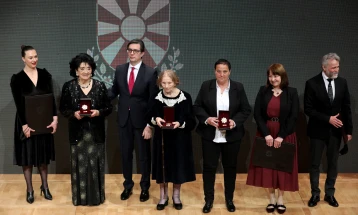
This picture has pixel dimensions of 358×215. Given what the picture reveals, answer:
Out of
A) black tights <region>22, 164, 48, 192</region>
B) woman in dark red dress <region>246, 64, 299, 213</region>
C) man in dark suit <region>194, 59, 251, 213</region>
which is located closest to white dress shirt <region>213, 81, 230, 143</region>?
man in dark suit <region>194, 59, 251, 213</region>

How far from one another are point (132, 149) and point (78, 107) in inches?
29.6

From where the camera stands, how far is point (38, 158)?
204 inches

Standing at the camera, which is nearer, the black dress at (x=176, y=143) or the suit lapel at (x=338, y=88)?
the black dress at (x=176, y=143)

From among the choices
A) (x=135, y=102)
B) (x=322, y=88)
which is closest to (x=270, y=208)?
(x=322, y=88)

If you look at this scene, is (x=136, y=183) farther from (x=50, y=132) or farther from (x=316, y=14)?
(x=316, y=14)

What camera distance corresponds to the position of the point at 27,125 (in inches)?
Answer: 200

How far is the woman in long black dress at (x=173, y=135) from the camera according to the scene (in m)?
4.74

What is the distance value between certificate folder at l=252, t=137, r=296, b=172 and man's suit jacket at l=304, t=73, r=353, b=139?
1.29 feet

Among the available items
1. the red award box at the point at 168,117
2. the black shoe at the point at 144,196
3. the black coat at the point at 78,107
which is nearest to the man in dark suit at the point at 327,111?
the red award box at the point at 168,117

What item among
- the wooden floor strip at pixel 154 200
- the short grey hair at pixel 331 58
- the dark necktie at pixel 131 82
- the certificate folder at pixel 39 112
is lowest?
the wooden floor strip at pixel 154 200

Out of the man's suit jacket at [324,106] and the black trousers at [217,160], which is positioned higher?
the man's suit jacket at [324,106]

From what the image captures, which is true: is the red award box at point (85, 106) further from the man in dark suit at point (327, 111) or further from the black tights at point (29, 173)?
the man in dark suit at point (327, 111)

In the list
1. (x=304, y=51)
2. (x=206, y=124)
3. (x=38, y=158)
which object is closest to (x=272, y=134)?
(x=206, y=124)

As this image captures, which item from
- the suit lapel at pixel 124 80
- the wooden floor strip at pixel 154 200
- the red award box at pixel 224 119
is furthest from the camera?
the suit lapel at pixel 124 80
